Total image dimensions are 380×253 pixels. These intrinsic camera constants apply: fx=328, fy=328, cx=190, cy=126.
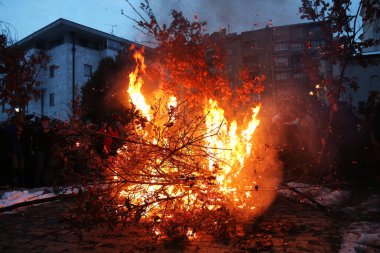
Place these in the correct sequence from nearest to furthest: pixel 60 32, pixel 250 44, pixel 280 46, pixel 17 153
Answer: pixel 17 153 → pixel 60 32 → pixel 250 44 → pixel 280 46

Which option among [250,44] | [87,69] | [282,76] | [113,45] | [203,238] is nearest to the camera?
[203,238]

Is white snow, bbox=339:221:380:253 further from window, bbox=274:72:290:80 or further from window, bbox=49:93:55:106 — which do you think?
window, bbox=274:72:290:80

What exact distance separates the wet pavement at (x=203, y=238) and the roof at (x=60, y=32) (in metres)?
29.2

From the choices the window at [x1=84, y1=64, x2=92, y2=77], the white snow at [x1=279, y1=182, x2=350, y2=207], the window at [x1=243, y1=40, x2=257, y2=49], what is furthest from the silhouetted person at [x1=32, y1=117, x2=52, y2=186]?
the window at [x1=243, y1=40, x2=257, y2=49]

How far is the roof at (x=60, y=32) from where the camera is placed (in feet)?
104

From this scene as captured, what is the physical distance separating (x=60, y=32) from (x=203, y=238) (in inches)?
1306

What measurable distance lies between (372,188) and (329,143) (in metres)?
1.78

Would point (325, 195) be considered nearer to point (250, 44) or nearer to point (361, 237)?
point (361, 237)

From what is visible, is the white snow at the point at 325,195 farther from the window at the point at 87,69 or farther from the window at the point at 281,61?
the window at the point at 281,61

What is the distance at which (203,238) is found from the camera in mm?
4887

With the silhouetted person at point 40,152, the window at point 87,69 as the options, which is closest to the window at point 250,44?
the window at point 87,69

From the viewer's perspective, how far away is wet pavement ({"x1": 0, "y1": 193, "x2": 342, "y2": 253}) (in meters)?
4.44

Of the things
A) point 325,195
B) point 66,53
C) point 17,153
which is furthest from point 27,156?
point 66,53

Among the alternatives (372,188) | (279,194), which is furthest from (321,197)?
(372,188)
